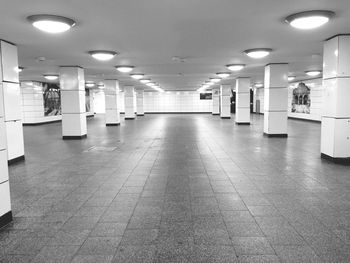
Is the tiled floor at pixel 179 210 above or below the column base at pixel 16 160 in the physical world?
below

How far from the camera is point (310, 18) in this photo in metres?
6.38

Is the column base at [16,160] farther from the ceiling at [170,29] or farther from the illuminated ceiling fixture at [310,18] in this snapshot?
the illuminated ceiling fixture at [310,18]

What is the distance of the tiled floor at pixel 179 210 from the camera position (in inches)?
138

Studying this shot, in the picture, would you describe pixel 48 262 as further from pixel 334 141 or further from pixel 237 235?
pixel 334 141

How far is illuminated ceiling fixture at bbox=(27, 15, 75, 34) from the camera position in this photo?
6.40 m

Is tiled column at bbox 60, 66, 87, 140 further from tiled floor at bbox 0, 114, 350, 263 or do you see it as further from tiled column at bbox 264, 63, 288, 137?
tiled column at bbox 264, 63, 288, 137

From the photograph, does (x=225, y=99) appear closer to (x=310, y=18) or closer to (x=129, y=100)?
(x=129, y=100)

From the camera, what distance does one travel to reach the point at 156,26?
24.2 feet

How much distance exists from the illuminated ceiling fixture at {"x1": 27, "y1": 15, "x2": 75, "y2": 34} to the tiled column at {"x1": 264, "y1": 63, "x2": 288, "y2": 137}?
10259 millimetres

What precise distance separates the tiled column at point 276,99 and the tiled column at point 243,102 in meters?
7.44

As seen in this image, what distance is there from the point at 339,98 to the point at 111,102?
1741 centimetres

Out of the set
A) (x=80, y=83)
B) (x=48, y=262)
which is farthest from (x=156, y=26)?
(x=80, y=83)

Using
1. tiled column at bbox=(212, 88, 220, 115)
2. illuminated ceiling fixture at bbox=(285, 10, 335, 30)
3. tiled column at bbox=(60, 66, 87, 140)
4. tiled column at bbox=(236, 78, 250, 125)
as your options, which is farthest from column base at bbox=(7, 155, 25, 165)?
tiled column at bbox=(212, 88, 220, 115)

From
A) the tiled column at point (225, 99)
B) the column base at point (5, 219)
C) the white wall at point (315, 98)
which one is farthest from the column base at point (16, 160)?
the tiled column at point (225, 99)
